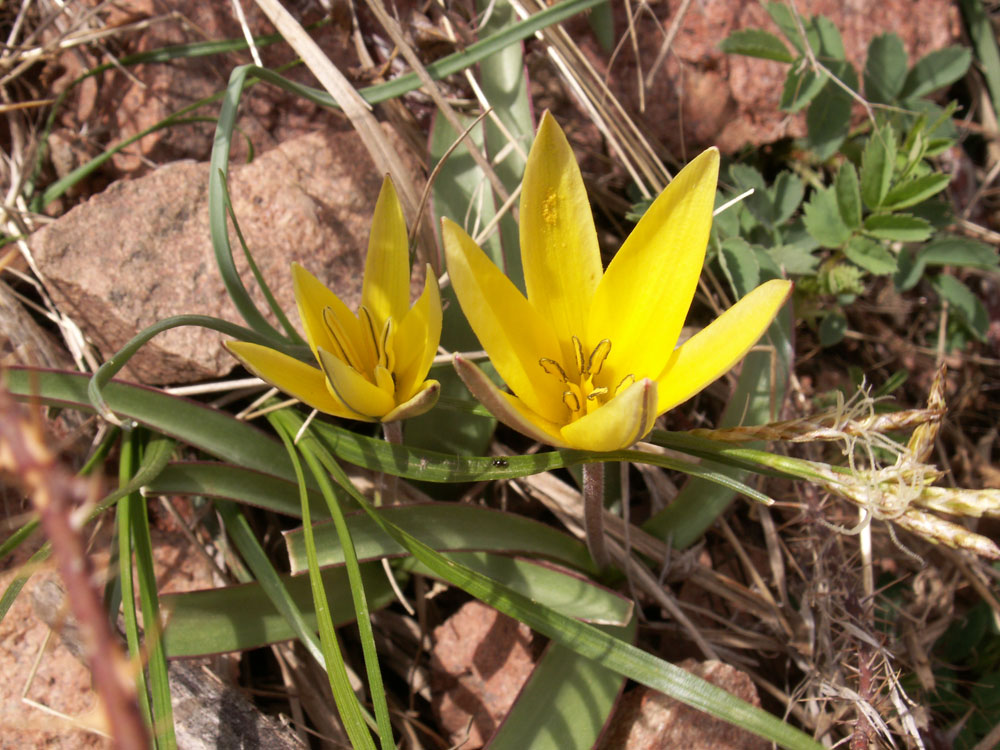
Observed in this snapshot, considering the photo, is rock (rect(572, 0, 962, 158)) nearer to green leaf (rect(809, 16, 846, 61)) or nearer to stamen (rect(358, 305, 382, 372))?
green leaf (rect(809, 16, 846, 61))

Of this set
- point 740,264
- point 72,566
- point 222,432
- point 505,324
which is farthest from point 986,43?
point 72,566

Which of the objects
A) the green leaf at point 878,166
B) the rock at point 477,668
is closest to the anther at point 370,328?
the rock at point 477,668

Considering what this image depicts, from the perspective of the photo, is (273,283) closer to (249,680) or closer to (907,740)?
(249,680)

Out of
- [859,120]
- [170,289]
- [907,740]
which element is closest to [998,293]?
[859,120]

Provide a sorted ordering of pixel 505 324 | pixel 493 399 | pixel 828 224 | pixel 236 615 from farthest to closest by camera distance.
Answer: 1. pixel 828 224
2. pixel 236 615
3. pixel 505 324
4. pixel 493 399

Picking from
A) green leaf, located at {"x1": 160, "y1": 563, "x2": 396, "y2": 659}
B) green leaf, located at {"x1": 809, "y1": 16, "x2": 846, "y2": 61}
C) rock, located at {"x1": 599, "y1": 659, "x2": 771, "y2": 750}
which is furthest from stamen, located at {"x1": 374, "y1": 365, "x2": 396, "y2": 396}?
green leaf, located at {"x1": 809, "y1": 16, "x2": 846, "y2": 61}

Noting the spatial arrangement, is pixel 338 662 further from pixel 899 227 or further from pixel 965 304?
pixel 965 304

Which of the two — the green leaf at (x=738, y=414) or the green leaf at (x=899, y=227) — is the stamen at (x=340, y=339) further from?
the green leaf at (x=899, y=227)
